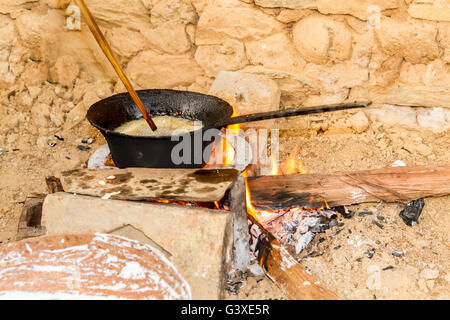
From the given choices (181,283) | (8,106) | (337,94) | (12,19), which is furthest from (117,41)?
(181,283)

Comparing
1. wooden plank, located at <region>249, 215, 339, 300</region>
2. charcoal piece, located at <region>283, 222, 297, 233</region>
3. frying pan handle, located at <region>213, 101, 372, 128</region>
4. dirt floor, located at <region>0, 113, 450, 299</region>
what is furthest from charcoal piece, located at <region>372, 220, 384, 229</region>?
frying pan handle, located at <region>213, 101, 372, 128</region>

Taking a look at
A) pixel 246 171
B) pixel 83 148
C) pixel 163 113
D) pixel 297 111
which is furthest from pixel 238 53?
pixel 83 148

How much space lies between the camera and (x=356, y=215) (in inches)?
80.9

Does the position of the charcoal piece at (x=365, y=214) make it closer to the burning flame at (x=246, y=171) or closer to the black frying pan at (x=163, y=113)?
the burning flame at (x=246, y=171)

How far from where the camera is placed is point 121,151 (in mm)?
1964

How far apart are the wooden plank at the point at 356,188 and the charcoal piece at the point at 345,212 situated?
39 mm

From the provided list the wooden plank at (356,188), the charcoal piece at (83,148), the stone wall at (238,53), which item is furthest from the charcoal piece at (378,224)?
the charcoal piece at (83,148)

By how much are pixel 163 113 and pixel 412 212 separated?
4.61 feet

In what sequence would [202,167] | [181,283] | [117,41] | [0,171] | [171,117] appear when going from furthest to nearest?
[117,41]
[0,171]
[171,117]
[202,167]
[181,283]

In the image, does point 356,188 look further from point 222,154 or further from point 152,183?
point 152,183

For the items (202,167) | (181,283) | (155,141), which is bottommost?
(181,283)
